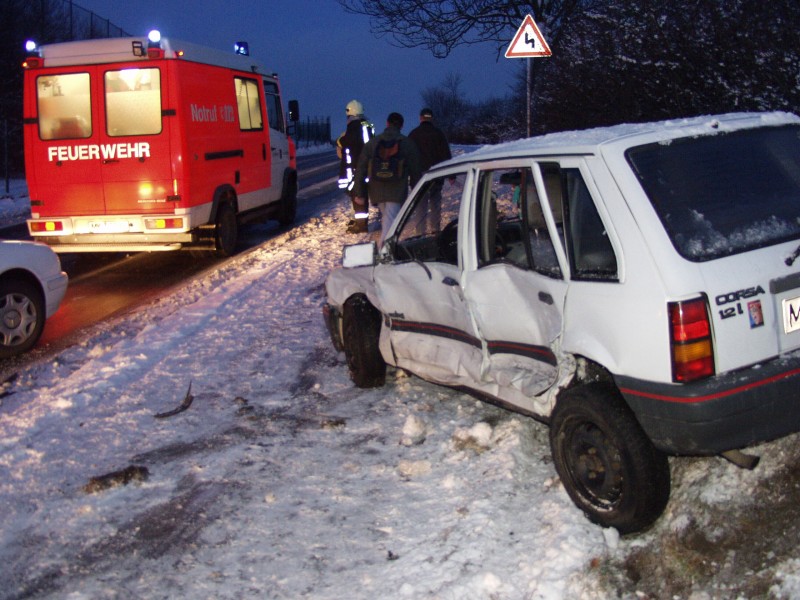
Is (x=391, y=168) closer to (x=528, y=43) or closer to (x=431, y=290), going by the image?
(x=528, y=43)

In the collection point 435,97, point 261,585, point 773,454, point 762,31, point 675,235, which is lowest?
point 261,585

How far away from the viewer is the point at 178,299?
923cm

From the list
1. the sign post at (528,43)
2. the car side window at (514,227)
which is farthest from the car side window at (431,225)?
the sign post at (528,43)

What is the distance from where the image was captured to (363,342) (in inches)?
228

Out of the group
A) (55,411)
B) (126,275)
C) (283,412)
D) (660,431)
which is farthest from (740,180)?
(126,275)

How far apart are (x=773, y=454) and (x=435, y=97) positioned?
6870cm

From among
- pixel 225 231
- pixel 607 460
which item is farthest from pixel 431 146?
pixel 607 460

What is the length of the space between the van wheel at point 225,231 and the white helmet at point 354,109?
104 inches

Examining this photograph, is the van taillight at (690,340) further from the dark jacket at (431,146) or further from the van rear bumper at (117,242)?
the dark jacket at (431,146)

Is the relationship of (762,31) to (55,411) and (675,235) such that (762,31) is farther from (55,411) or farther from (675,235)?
(55,411)

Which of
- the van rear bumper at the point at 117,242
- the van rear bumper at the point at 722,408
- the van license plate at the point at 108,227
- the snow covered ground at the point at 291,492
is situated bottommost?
the snow covered ground at the point at 291,492

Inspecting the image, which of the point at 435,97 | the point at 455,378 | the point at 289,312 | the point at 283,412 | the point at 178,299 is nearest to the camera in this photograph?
the point at 455,378

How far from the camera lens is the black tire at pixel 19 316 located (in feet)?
23.7

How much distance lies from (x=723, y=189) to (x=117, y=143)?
27.3 feet
